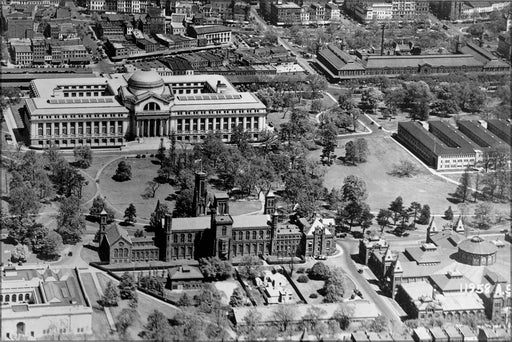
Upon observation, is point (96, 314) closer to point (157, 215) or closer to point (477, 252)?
point (157, 215)

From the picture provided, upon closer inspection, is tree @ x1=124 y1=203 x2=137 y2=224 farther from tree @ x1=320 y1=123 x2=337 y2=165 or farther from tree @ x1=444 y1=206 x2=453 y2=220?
tree @ x1=444 y1=206 x2=453 y2=220

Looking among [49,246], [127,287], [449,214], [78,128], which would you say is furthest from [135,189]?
[449,214]

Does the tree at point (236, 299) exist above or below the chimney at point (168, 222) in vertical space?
below

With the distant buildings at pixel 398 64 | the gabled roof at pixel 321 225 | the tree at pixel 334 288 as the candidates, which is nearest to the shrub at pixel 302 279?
the tree at pixel 334 288

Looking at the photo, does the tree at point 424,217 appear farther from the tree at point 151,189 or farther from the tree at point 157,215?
the tree at point 151,189

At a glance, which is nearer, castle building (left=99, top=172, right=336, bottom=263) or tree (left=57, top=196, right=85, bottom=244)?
castle building (left=99, top=172, right=336, bottom=263)

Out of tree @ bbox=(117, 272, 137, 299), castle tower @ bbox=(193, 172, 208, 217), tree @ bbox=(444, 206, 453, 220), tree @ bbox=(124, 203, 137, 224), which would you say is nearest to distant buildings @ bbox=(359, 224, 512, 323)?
tree @ bbox=(444, 206, 453, 220)
